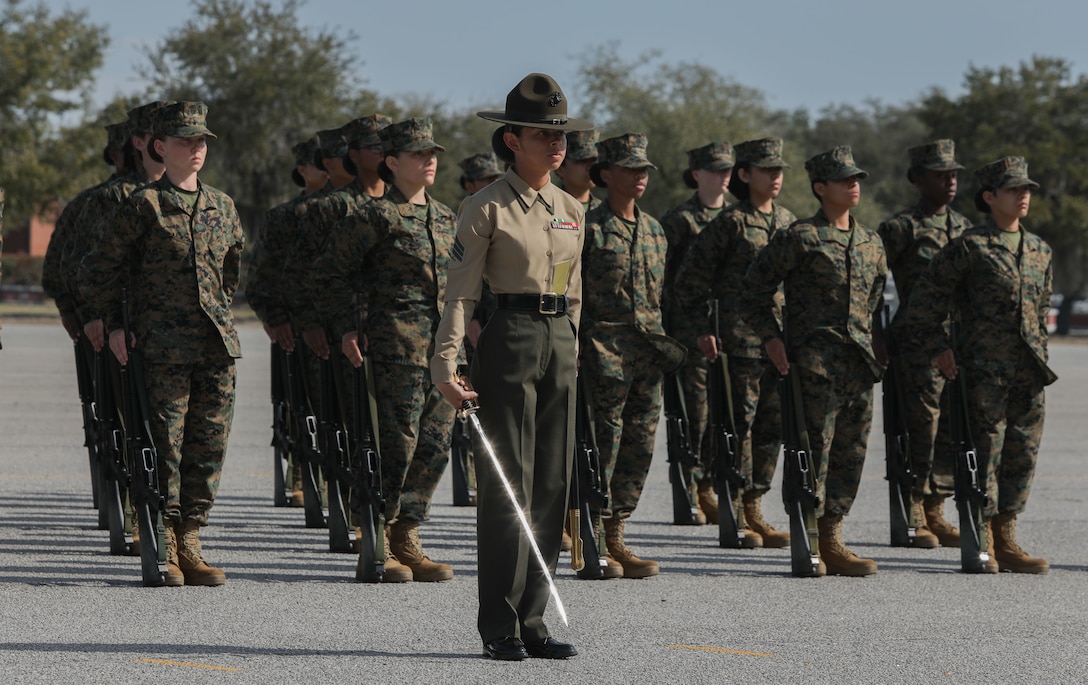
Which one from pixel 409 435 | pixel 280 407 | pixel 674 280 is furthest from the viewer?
pixel 280 407

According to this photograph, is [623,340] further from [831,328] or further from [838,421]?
[838,421]

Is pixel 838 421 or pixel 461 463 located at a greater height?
pixel 838 421

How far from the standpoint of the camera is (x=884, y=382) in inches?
388

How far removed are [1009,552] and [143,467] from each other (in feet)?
14.2

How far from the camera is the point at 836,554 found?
8.73 meters

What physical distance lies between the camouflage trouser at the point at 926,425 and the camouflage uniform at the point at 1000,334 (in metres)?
0.67

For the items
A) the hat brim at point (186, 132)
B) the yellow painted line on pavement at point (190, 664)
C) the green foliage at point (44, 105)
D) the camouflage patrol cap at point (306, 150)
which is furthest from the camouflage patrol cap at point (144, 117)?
the green foliage at point (44, 105)

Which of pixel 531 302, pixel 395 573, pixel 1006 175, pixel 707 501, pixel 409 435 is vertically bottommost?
pixel 707 501

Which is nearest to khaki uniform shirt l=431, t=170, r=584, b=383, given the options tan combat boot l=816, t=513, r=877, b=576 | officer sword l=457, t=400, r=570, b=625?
officer sword l=457, t=400, r=570, b=625

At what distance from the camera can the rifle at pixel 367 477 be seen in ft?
27.1

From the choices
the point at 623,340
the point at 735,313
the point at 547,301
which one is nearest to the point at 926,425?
the point at 735,313

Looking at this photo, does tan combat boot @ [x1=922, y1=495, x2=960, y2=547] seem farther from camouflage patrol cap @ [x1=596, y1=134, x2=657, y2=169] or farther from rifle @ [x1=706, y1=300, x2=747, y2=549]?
camouflage patrol cap @ [x1=596, y1=134, x2=657, y2=169]

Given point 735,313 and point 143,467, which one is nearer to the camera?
point 143,467

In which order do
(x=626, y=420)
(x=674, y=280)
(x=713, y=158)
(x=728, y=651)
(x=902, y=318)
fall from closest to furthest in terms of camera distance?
(x=728, y=651), (x=626, y=420), (x=902, y=318), (x=674, y=280), (x=713, y=158)
